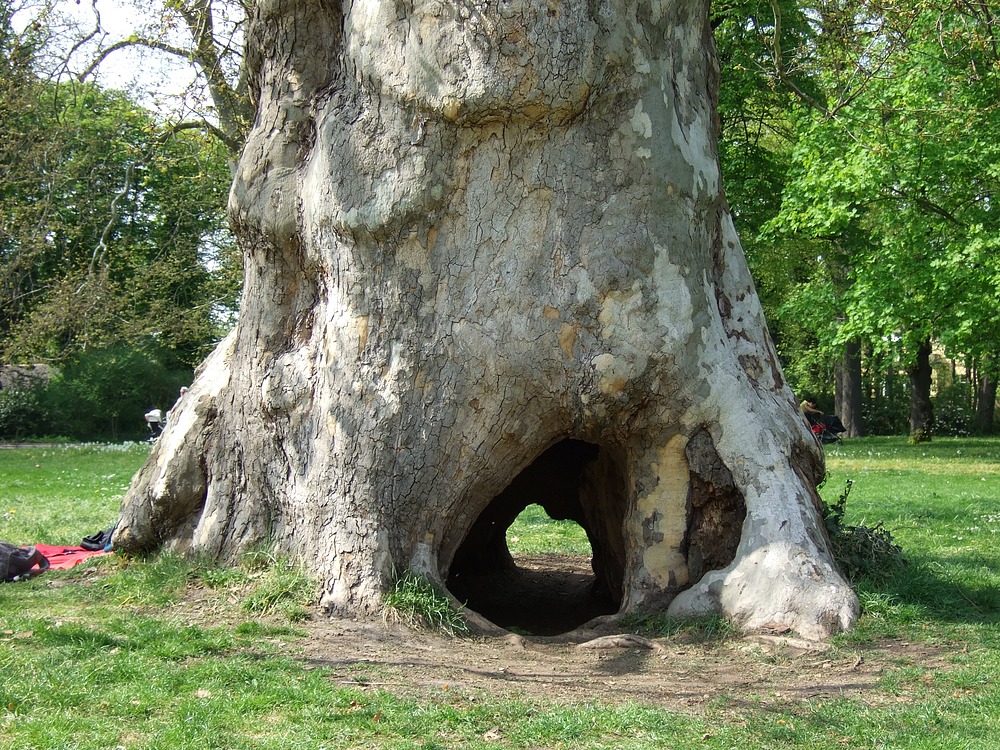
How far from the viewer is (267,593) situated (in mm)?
6641

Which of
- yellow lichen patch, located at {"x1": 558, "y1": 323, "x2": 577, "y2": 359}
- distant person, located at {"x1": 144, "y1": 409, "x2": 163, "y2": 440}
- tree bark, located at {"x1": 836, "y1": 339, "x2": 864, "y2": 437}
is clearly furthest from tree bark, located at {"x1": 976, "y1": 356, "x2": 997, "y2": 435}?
yellow lichen patch, located at {"x1": 558, "y1": 323, "x2": 577, "y2": 359}

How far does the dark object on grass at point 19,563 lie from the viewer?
7949mm

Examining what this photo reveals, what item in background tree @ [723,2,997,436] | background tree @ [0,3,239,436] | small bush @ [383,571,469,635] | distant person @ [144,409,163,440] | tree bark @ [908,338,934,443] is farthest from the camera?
tree bark @ [908,338,934,443]

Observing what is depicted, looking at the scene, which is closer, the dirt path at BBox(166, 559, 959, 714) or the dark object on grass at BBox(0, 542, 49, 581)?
the dirt path at BBox(166, 559, 959, 714)

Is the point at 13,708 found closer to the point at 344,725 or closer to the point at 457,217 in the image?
the point at 344,725

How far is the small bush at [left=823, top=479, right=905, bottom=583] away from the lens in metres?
7.50

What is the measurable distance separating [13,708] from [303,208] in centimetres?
389

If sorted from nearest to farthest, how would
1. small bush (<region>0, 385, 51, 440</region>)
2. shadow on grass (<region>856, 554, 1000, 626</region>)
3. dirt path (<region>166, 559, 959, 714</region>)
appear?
dirt path (<region>166, 559, 959, 714</region>), shadow on grass (<region>856, 554, 1000, 626</region>), small bush (<region>0, 385, 51, 440</region>)

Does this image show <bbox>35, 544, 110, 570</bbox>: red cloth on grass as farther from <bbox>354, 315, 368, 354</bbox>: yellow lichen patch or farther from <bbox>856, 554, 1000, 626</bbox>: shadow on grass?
<bbox>856, 554, 1000, 626</bbox>: shadow on grass

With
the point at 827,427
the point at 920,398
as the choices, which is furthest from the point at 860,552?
the point at 920,398

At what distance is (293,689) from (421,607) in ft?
5.02

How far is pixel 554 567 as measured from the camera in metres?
11.1

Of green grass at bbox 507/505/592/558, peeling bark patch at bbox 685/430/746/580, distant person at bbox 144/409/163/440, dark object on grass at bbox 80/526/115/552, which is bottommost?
green grass at bbox 507/505/592/558

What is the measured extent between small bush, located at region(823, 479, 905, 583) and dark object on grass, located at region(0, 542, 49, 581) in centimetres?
→ 640
